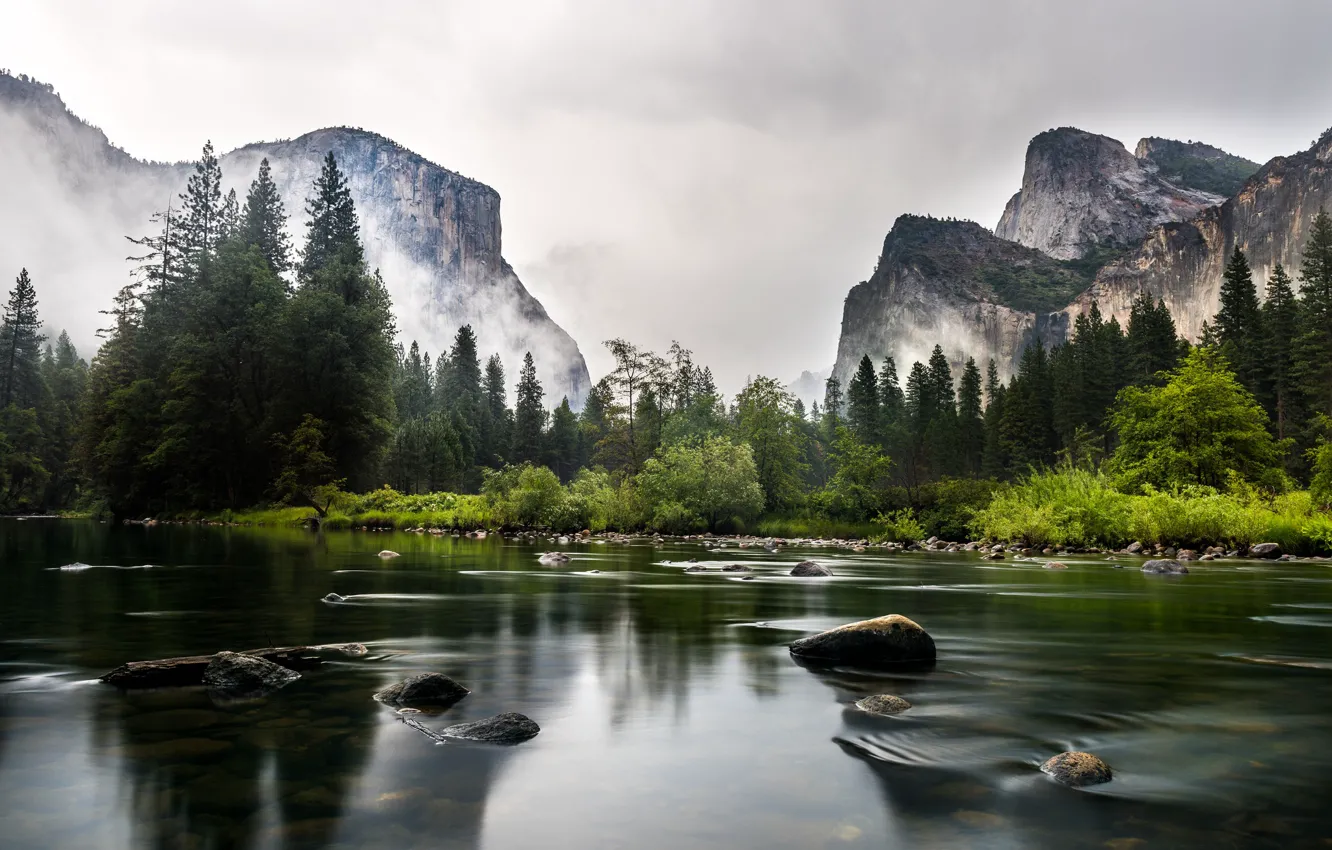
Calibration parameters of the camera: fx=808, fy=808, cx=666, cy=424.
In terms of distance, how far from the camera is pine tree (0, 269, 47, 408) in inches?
3499

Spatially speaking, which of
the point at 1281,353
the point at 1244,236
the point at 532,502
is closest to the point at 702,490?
the point at 532,502

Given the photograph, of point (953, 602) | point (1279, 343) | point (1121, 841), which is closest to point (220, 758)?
point (1121, 841)

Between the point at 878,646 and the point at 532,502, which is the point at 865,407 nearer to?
the point at 532,502

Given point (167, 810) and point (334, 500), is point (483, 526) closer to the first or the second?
point (334, 500)

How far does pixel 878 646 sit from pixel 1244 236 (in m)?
206

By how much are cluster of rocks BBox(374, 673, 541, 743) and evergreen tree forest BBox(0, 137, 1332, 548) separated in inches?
1307

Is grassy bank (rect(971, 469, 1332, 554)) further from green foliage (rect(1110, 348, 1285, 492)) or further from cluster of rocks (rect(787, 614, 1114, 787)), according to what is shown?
cluster of rocks (rect(787, 614, 1114, 787))

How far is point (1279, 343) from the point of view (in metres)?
71.3

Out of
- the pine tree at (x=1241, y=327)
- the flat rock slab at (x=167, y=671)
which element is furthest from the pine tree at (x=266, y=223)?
the pine tree at (x=1241, y=327)

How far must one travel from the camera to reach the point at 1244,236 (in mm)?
171250

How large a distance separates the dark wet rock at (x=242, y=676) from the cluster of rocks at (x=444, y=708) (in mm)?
1138

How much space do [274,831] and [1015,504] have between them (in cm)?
3704

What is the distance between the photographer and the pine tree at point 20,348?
8888cm

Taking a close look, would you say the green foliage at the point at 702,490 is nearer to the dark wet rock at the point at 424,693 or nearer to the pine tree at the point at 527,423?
the dark wet rock at the point at 424,693
